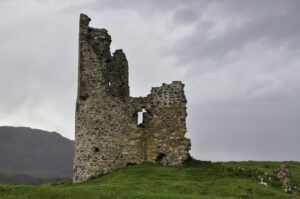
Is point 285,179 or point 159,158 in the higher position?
point 159,158

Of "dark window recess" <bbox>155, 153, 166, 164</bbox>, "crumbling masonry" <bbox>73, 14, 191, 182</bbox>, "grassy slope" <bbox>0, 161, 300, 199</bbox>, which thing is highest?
"crumbling masonry" <bbox>73, 14, 191, 182</bbox>

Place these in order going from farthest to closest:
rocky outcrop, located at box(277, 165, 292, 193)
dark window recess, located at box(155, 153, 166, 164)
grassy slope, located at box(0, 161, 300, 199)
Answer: dark window recess, located at box(155, 153, 166, 164) → rocky outcrop, located at box(277, 165, 292, 193) → grassy slope, located at box(0, 161, 300, 199)

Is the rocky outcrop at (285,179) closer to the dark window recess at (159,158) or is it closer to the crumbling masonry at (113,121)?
the crumbling masonry at (113,121)

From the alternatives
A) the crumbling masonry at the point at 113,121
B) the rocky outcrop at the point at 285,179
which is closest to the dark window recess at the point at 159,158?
the crumbling masonry at the point at 113,121

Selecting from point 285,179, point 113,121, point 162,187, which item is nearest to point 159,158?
point 113,121

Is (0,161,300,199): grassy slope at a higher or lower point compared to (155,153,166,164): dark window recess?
lower

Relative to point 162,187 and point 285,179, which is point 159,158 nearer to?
point 162,187

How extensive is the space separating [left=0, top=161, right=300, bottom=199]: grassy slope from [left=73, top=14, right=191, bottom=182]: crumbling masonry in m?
1.85

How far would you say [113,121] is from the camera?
5462 cm

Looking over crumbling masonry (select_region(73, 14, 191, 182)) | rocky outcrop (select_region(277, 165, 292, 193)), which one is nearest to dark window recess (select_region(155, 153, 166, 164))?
crumbling masonry (select_region(73, 14, 191, 182))

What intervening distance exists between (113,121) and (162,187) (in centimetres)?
1353

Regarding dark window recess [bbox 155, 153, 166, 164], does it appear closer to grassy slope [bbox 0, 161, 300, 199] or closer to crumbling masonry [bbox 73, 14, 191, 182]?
crumbling masonry [bbox 73, 14, 191, 182]

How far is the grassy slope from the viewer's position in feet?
124

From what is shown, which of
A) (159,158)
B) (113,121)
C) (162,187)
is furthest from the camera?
(113,121)
